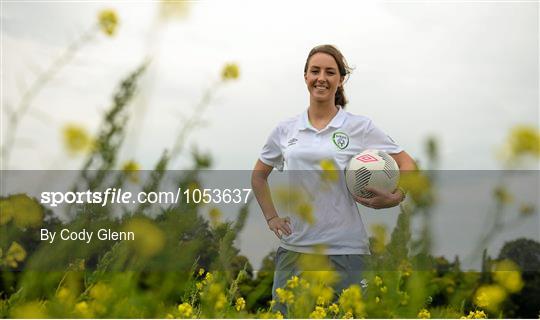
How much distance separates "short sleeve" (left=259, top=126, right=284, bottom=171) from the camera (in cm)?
471

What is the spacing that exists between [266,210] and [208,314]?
1640 mm

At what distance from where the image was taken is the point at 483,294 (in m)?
3.76

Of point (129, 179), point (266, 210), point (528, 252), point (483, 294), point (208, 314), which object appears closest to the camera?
point (208, 314)

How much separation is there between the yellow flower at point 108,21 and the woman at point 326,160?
1.28 meters

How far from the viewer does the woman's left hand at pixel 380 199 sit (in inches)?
165

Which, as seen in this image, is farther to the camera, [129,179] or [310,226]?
[310,226]

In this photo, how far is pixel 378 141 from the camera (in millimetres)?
4461

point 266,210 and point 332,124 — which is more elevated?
point 332,124

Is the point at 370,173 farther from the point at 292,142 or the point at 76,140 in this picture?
the point at 76,140

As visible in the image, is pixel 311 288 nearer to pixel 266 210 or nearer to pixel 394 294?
pixel 394 294

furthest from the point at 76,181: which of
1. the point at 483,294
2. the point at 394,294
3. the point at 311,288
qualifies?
the point at 483,294

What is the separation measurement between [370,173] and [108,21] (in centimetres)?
172

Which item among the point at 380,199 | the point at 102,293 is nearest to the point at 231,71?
the point at 380,199

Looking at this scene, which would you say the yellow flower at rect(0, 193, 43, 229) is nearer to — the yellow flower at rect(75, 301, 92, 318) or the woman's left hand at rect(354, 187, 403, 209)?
the yellow flower at rect(75, 301, 92, 318)
